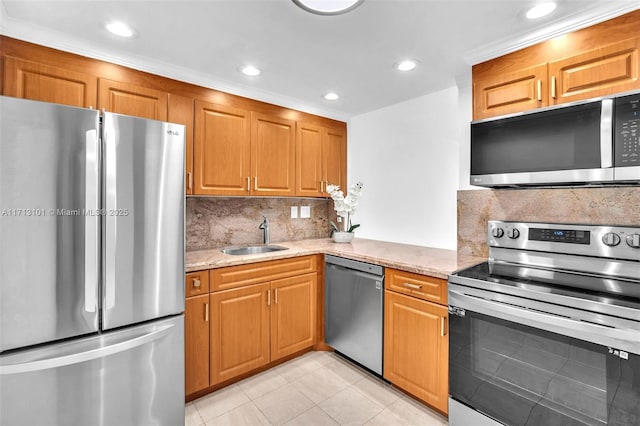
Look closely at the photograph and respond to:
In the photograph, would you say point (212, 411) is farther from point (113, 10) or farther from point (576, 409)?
point (113, 10)

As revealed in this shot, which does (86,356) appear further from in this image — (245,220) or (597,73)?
(597,73)

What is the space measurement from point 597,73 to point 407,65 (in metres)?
→ 1.06

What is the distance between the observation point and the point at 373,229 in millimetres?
3225

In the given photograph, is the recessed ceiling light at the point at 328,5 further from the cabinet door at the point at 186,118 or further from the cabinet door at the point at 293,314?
the cabinet door at the point at 293,314

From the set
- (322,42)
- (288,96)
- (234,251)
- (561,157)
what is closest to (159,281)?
(234,251)

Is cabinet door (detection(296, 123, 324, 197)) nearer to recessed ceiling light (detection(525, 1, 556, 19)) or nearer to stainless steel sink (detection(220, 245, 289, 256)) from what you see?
stainless steel sink (detection(220, 245, 289, 256))

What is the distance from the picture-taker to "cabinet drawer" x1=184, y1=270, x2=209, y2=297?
1.91 metres

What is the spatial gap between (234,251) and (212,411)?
127 centimetres

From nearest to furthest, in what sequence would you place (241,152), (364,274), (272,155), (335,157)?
(364,274) < (241,152) < (272,155) < (335,157)

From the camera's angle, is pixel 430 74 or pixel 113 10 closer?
pixel 113 10

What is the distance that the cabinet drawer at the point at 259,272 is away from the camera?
205 cm

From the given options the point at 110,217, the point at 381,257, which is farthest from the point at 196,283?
the point at 381,257

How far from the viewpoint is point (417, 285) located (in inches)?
75.6

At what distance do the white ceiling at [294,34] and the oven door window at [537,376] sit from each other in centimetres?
162
